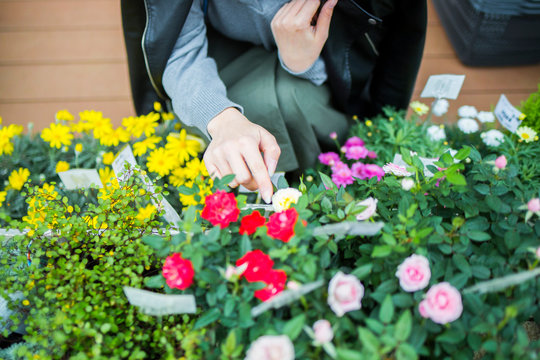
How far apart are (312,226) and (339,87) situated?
0.78 metres

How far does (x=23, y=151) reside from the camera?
124cm

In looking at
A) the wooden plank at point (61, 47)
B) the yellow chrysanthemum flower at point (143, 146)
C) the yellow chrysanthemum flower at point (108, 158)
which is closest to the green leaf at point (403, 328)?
the yellow chrysanthemum flower at point (143, 146)

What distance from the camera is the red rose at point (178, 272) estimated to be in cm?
54

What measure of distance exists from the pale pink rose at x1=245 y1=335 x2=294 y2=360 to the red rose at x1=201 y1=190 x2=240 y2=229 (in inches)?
7.8

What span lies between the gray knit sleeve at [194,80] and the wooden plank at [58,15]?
4.04 feet

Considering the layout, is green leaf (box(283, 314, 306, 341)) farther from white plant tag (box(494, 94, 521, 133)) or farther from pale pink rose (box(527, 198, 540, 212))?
white plant tag (box(494, 94, 521, 133))

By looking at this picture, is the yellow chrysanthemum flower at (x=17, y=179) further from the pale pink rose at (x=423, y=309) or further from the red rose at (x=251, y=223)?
the pale pink rose at (x=423, y=309)

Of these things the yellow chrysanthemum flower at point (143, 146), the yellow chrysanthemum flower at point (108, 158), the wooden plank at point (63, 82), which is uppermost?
the yellow chrysanthemum flower at point (143, 146)

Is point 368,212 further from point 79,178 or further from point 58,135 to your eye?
point 58,135

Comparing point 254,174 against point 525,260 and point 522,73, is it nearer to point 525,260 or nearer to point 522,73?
point 525,260

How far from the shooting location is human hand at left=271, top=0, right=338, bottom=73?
0.98 meters

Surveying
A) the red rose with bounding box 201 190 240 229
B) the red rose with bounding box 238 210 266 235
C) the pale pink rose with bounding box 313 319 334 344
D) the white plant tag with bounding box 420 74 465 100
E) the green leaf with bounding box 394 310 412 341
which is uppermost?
the red rose with bounding box 201 190 240 229

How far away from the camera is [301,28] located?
3.23 ft

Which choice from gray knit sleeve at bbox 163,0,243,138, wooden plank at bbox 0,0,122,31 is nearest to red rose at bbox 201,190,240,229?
Answer: gray knit sleeve at bbox 163,0,243,138
